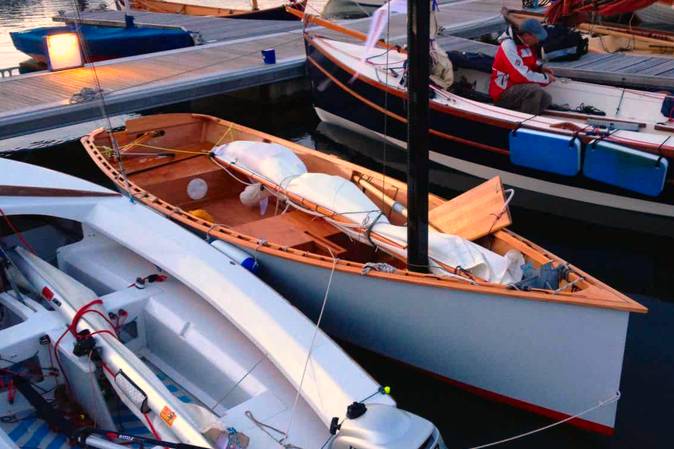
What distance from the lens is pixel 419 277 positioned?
4.66 m

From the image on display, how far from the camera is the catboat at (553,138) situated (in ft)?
24.9

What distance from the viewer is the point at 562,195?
27.9ft

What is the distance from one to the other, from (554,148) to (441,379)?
12.9ft

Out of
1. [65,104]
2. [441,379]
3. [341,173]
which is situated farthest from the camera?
[65,104]

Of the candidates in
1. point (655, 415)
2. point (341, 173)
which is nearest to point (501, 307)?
point (655, 415)

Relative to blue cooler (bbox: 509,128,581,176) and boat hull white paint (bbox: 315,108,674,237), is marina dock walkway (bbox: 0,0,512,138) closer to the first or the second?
boat hull white paint (bbox: 315,108,674,237)

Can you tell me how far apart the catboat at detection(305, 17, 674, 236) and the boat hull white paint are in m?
0.01

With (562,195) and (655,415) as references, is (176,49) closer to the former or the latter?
(562,195)

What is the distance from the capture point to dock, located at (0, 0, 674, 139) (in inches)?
384

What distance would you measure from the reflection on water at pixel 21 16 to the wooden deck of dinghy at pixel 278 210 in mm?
13065

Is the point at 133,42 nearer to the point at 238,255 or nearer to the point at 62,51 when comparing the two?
the point at 62,51

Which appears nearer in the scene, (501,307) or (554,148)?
(501,307)

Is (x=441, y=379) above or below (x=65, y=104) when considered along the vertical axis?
below

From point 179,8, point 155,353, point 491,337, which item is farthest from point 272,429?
point 179,8
